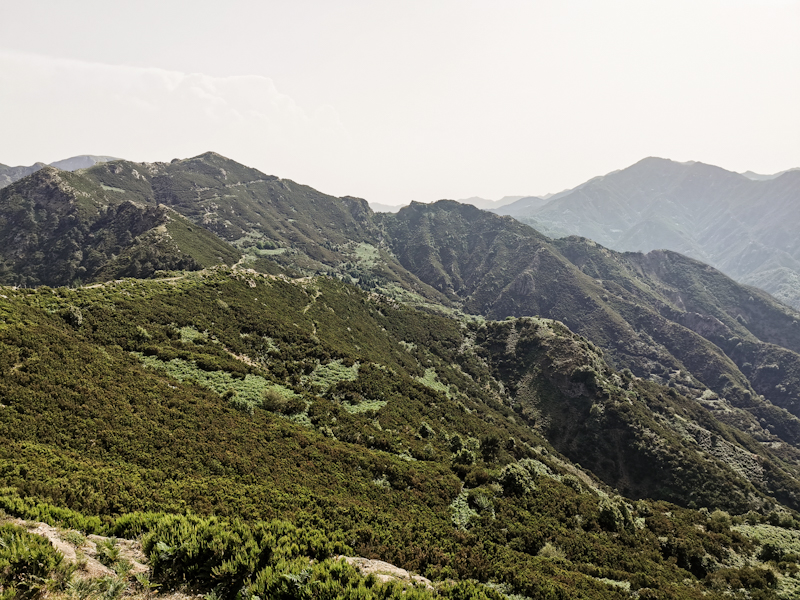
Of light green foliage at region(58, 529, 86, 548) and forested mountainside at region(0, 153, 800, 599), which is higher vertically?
light green foliage at region(58, 529, 86, 548)

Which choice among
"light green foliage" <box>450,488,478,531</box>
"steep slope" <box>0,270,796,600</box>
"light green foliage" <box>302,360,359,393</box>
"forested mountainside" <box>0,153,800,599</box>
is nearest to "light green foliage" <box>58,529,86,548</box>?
"forested mountainside" <box>0,153,800,599</box>

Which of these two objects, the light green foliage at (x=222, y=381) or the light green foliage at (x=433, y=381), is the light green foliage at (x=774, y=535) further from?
the light green foliage at (x=433, y=381)

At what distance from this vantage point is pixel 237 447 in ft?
77.1

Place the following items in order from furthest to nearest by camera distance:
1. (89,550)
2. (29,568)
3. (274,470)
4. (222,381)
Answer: (222,381) < (274,470) < (89,550) < (29,568)

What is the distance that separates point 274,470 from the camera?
73.0 feet

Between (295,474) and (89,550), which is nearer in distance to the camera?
(89,550)

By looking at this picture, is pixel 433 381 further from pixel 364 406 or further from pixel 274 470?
pixel 274 470

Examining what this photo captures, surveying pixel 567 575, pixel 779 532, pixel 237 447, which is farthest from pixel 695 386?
pixel 237 447

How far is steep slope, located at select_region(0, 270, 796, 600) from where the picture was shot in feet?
45.0

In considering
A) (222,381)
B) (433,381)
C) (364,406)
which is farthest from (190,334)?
(433,381)

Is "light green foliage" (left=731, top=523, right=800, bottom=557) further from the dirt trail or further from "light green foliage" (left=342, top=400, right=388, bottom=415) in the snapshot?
the dirt trail

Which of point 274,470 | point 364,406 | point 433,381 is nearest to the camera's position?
point 274,470

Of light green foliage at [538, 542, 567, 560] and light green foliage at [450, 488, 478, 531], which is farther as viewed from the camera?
light green foliage at [450, 488, 478, 531]

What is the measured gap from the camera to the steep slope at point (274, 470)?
45.0ft
